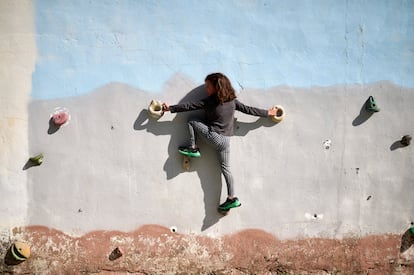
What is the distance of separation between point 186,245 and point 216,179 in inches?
27.7

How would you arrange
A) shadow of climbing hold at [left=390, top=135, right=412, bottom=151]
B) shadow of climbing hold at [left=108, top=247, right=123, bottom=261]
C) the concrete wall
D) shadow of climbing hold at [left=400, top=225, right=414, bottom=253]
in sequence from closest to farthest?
the concrete wall < shadow of climbing hold at [left=108, top=247, right=123, bottom=261] < shadow of climbing hold at [left=390, top=135, right=412, bottom=151] < shadow of climbing hold at [left=400, top=225, right=414, bottom=253]

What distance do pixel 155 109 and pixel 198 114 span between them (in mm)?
400

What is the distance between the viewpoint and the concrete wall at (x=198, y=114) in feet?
11.5

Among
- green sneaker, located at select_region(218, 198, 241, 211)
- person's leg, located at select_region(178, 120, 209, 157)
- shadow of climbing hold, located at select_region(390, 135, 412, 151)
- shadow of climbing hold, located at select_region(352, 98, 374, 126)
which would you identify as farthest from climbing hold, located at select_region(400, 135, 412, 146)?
person's leg, located at select_region(178, 120, 209, 157)

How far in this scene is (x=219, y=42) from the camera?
3570 mm

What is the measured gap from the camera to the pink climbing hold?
11.6 ft

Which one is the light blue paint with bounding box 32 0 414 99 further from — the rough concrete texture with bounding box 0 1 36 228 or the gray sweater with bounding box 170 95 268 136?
the gray sweater with bounding box 170 95 268 136

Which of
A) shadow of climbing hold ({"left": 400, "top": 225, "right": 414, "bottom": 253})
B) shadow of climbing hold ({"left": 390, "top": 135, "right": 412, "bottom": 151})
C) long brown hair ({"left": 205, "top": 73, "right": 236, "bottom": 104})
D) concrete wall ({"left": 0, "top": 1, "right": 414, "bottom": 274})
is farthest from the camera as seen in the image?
shadow of climbing hold ({"left": 400, "top": 225, "right": 414, "bottom": 253})

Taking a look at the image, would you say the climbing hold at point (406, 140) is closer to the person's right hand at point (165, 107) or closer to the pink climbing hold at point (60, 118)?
the person's right hand at point (165, 107)

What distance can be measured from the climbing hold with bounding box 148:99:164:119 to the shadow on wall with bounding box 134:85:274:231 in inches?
3.9

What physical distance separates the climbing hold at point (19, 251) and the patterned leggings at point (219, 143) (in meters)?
1.82

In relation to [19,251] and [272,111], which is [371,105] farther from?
[19,251]

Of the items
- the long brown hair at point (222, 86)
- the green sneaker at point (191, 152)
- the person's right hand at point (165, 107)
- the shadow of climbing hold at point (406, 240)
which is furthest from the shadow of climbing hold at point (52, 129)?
the shadow of climbing hold at point (406, 240)

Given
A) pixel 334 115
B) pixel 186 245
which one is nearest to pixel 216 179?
pixel 186 245
